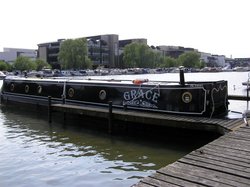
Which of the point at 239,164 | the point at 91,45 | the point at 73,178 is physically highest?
the point at 91,45

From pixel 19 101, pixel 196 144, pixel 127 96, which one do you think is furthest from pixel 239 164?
pixel 19 101

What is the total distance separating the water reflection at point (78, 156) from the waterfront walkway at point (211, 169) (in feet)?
7.57

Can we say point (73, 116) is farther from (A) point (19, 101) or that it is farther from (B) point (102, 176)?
(B) point (102, 176)

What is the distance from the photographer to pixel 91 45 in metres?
140

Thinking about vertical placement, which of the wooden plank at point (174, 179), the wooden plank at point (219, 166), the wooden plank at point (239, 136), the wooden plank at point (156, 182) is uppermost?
the wooden plank at point (239, 136)

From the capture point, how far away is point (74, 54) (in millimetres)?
117625

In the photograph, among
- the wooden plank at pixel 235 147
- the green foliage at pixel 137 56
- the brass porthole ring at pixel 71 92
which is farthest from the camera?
the green foliage at pixel 137 56

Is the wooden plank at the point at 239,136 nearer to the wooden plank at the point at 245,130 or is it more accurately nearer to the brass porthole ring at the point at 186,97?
the wooden plank at the point at 245,130

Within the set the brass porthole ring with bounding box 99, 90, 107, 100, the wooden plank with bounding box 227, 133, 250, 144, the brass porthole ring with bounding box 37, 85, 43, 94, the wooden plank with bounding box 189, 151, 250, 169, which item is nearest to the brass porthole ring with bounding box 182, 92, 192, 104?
the wooden plank with bounding box 227, 133, 250, 144

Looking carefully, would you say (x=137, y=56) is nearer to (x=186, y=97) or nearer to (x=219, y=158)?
(x=186, y=97)

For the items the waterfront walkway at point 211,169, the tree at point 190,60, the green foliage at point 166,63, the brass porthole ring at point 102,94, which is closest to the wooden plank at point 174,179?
the waterfront walkway at point 211,169

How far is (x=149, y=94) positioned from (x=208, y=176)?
26.6 ft

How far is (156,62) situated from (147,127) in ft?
458

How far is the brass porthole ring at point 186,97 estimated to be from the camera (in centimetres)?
1308
